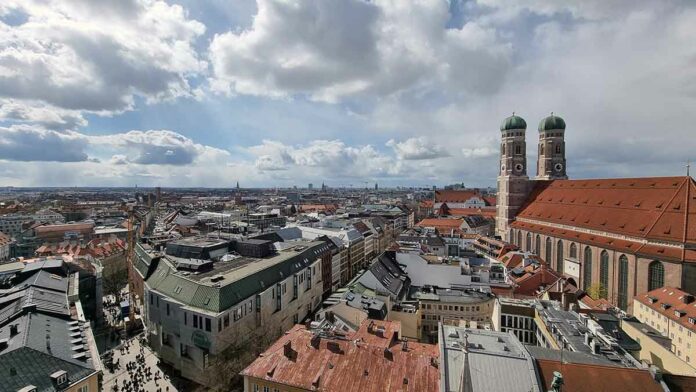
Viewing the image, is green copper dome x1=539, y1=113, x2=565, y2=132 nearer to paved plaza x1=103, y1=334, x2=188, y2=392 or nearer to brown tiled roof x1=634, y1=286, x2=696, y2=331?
brown tiled roof x1=634, y1=286, x2=696, y2=331

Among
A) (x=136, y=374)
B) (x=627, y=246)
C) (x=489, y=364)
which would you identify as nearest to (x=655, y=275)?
(x=627, y=246)

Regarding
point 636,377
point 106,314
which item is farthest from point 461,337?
point 106,314

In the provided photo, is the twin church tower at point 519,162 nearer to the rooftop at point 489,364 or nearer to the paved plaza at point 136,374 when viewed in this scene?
the rooftop at point 489,364

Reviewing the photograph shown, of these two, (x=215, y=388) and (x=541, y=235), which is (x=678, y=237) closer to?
(x=541, y=235)

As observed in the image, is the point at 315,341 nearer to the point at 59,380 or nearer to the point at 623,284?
the point at 59,380

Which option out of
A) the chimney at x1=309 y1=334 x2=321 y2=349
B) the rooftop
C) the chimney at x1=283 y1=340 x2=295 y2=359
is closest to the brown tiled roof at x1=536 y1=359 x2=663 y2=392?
the rooftop
